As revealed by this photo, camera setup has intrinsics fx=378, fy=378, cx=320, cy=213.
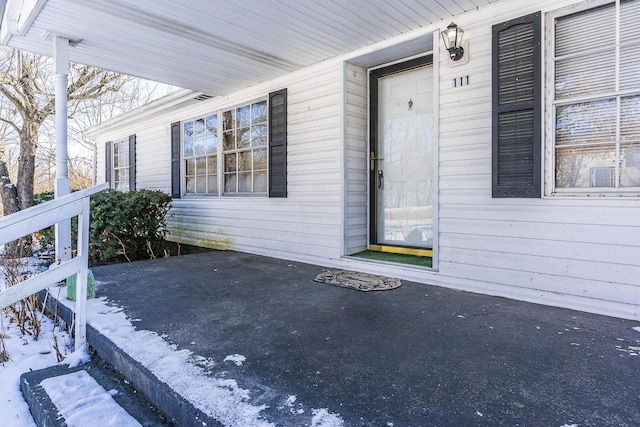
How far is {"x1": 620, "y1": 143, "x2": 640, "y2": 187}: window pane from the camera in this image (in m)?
2.59

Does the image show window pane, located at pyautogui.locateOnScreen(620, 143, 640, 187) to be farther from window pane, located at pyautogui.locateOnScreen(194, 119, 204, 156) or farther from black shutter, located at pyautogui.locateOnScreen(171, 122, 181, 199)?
black shutter, located at pyautogui.locateOnScreen(171, 122, 181, 199)

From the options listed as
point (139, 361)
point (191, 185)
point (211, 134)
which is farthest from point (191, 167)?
point (139, 361)

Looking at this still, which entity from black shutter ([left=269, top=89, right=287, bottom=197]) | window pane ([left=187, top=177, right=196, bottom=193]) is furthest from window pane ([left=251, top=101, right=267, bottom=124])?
window pane ([left=187, top=177, right=196, bottom=193])

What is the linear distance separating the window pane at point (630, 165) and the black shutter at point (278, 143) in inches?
135

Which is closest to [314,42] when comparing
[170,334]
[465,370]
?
[170,334]

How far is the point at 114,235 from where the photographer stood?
5.16 m

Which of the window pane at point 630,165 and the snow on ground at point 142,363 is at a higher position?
the window pane at point 630,165

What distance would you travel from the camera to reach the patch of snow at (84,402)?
160 centimetres

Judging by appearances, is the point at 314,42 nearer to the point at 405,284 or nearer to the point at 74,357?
the point at 405,284

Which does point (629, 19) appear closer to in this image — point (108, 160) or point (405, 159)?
point (405, 159)

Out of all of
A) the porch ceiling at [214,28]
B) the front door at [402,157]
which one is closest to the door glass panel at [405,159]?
the front door at [402,157]

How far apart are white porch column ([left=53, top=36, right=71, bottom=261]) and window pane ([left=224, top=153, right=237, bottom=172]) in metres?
2.31

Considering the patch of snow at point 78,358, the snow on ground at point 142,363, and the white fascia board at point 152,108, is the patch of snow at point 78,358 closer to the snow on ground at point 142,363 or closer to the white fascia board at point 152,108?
the snow on ground at point 142,363

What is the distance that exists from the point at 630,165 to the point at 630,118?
323mm
